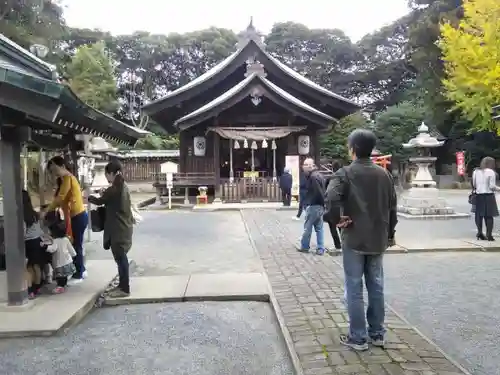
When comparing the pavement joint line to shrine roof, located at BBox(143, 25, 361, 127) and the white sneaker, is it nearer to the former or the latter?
the white sneaker

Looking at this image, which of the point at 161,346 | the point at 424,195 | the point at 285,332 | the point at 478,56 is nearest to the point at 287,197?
the point at 424,195

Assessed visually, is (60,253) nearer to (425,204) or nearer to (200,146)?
(425,204)

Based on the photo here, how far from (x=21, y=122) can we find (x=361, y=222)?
12.8ft

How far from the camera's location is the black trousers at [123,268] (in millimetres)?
5469

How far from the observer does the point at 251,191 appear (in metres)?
20.1

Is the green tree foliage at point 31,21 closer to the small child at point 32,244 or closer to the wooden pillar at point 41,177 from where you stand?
the wooden pillar at point 41,177

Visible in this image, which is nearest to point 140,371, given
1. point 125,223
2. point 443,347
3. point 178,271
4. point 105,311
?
point 105,311

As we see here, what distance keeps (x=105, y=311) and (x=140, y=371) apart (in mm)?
1834

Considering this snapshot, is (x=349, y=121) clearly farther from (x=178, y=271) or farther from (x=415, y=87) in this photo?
(x=178, y=271)

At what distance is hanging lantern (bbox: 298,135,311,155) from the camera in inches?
845

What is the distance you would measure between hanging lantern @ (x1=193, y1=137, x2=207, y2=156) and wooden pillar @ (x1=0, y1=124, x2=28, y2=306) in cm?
1670

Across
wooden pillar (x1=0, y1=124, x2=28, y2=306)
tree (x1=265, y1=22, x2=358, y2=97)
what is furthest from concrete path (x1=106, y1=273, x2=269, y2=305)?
tree (x1=265, y1=22, x2=358, y2=97)

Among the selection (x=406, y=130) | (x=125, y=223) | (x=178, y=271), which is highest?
(x=406, y=130)

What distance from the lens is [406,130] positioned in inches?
1320
